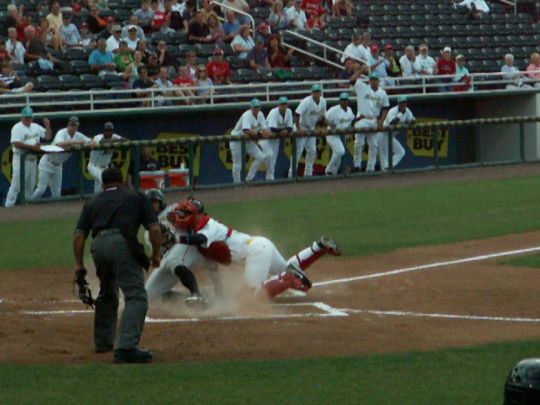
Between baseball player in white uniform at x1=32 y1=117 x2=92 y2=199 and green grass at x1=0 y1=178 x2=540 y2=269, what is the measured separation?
85.6 inches

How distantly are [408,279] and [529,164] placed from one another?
14.2 m

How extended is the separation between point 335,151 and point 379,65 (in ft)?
12.7

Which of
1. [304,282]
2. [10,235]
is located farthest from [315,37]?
[304,282]

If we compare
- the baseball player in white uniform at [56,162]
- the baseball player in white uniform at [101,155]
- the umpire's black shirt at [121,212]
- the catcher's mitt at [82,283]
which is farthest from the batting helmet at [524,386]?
the baseball player in white uniform at [101,155]

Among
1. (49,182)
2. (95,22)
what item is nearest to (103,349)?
(49,182)

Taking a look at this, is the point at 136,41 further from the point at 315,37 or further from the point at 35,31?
the point at 315,37

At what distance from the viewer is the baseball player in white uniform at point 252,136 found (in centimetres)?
2434

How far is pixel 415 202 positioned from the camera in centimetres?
2147

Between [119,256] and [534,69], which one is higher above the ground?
[534,69]

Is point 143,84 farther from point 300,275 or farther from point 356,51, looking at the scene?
point 300,275

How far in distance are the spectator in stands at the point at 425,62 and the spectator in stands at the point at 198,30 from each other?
5.03 m

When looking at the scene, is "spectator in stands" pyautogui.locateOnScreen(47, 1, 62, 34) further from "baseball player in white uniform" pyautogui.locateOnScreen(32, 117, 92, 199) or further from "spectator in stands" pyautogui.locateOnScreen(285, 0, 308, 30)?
"spectator in stands" pyautogui.locateOnScreen(285, 0, 308, 30)

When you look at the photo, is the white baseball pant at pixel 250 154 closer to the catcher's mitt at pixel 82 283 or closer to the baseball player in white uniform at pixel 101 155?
the baseball player in white uniform at pixel 101 155

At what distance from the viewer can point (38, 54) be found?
2434cm
